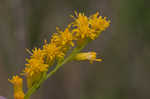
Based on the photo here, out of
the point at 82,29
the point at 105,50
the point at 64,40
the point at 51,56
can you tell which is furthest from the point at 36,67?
the point at 105,50

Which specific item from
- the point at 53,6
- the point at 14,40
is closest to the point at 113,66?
the point at 53,6

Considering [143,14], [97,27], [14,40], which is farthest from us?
[143,14]

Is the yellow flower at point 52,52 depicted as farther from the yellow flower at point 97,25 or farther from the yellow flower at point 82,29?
the yellow flower at point 97,25

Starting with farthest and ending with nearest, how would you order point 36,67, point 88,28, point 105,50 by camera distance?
point 105,50, point 88,28, point 36,67

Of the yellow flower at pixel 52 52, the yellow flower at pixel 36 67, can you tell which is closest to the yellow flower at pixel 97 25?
the yellow flower at pixel 52 52

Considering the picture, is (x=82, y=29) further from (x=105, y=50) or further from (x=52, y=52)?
(x=105, y=50)

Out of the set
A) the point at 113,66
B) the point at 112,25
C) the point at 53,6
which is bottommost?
the point at 113,66

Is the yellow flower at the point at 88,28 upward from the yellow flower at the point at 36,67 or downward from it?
upward

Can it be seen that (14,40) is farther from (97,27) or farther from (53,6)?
(97,27)
